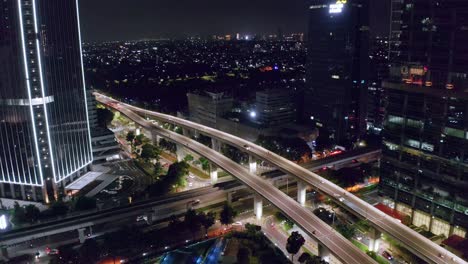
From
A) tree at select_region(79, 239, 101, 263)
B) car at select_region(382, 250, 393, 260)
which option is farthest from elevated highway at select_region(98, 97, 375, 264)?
tree at select_region(79, 239, 101, 263)

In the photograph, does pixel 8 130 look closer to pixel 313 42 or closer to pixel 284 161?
pixel 284 161

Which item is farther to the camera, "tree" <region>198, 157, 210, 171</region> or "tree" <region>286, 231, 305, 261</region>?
"tree" <region>198, 157, 210, 171</region>

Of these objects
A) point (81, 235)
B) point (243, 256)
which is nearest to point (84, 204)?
point (81, 235)

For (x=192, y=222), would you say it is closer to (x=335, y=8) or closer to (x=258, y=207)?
(x=258, y=207)

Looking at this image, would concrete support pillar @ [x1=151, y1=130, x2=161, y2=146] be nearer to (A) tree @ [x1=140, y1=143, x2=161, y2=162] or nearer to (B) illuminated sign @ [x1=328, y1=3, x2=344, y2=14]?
→ (A) tree @ [x1=140, y1=143, x2=161, y2=162]

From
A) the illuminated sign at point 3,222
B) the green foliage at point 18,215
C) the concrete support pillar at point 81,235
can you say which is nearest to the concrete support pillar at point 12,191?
the green foliage at point 18,215

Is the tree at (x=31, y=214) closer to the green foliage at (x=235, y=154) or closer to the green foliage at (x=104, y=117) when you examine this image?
the green foliage at (x=235, y=154)
